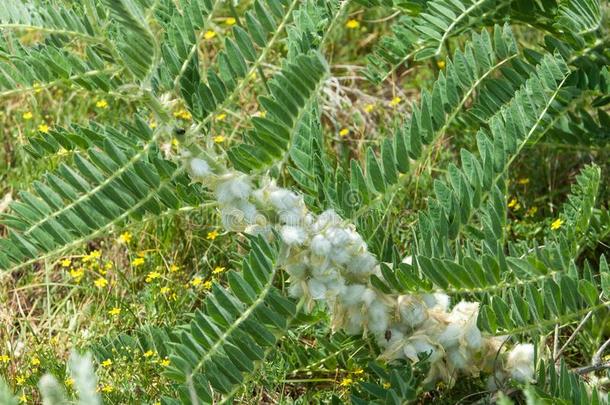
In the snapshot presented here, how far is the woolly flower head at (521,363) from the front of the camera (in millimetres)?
1561

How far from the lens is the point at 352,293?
147 centimetres

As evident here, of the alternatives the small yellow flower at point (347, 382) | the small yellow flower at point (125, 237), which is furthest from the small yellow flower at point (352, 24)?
the small yellow flower at point (347, 382)

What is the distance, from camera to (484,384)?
1.66 meters

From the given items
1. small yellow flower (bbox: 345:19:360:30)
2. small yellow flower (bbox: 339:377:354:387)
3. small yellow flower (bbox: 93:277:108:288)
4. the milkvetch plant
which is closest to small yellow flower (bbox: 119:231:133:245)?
small yellow flower (bbox: 93:277:108:288)

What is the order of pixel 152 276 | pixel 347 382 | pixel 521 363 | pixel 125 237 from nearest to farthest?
pixel 521 363, pixel 347 382, pixel 152 276, pixel 125 237

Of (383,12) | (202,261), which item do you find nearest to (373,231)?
(202,261)

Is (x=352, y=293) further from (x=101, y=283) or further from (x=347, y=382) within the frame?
(x=101, y=283)

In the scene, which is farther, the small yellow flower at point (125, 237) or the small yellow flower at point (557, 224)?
the small yellow flower at point (125, 237)

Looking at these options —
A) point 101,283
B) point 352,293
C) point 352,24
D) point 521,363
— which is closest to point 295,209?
point 352,293

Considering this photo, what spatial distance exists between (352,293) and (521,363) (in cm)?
Result: 30

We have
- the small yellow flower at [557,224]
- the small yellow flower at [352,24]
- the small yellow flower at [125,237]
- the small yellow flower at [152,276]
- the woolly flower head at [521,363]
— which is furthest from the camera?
the small yellow flower at [352,24]

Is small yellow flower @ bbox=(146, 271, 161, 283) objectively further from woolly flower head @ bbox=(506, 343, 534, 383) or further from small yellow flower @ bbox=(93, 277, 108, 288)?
woolly flower head @ bbox=(506, 343, 534, 383)

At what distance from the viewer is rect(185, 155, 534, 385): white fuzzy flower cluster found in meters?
1.42

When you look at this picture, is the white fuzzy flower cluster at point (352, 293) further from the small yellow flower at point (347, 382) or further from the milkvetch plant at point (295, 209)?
the small yellow flower at point (347, 382)
